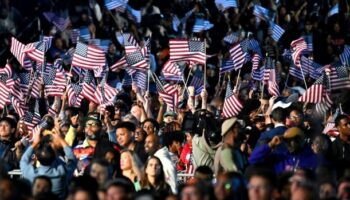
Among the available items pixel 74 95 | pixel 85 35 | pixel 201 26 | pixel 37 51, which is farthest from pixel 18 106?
pixel 201 26

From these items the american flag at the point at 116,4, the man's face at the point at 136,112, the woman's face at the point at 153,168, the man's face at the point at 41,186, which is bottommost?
the man's face at the point at 41,186

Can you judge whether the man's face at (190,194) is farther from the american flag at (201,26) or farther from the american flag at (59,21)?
the american flag at (59,21)

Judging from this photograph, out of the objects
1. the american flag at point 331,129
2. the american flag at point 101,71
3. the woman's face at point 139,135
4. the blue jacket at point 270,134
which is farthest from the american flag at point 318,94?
the blue jacket at point 270,134

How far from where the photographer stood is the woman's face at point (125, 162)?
65.5 feet

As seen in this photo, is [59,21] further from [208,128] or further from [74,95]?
[208,128]

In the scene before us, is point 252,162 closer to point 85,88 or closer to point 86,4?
point 85,88

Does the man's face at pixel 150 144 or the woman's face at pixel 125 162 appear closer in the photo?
the woman's face at pixel 125 162

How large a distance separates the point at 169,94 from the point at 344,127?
5.86 metres

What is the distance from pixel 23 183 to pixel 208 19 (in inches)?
808

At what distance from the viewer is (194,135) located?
22.7m

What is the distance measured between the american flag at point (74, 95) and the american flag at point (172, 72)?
190 cm

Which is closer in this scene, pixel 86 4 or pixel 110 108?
pixel 110 108

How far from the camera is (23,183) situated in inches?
699

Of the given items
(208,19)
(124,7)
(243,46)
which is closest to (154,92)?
(243,46)
